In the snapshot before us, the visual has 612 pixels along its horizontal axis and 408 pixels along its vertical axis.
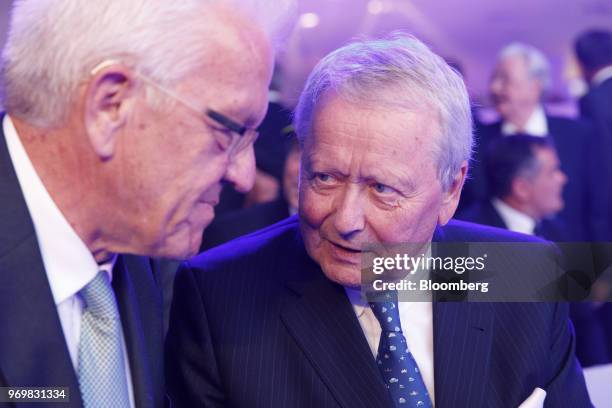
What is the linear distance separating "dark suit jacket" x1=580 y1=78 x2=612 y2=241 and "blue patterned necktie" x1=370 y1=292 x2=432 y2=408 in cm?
269

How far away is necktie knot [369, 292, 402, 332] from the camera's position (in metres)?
1.53

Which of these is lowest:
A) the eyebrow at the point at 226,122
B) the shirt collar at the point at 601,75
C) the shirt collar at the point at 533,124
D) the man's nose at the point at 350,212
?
the man's nose at the point at 350,212

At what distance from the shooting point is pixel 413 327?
1.61 meters

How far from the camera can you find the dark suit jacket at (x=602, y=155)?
396cm

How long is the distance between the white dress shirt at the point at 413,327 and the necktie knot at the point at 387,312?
0.04 meters

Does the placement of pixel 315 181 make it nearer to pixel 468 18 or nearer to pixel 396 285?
pixel 396 285

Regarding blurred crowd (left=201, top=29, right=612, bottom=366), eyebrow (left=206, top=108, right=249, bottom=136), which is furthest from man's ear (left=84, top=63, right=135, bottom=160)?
blurred crowd (left=201, top=29, right=612, bottom=366)

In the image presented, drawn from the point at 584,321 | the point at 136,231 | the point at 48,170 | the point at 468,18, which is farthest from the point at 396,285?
the point at 468,18

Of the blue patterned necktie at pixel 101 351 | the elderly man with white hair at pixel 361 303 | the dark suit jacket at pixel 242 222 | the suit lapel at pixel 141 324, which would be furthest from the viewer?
the dark suit jacket at pixel 242 222

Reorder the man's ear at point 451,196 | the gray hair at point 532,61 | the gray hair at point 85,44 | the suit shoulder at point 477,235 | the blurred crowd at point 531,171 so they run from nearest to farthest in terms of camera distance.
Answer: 1. the gray hair at point 85,44
2. the man's ear at point 451,196
3. the suit shoulder at point 477,235
4. the blurred crowd at point 531,171
5. the gray hair at point 532,61

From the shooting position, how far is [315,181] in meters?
1.53

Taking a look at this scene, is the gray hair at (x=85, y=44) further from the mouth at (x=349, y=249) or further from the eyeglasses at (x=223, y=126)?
the mouth at (x=349, y=249)

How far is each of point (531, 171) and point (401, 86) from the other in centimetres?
196

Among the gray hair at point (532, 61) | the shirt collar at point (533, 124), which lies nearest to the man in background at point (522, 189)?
the shirt collar at point (533, 124)
